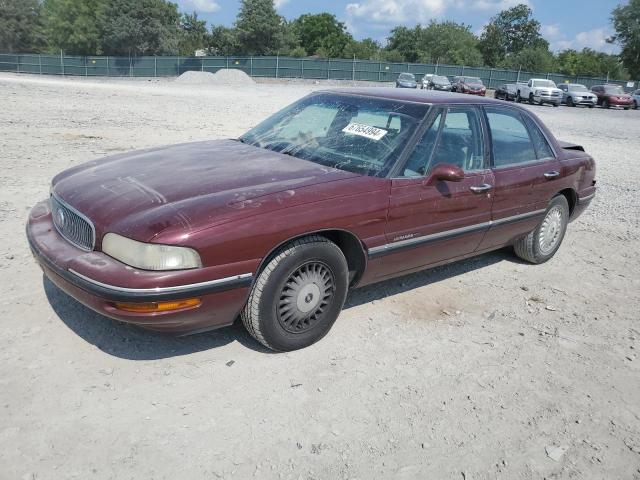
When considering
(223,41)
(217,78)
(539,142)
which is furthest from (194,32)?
(539,142)

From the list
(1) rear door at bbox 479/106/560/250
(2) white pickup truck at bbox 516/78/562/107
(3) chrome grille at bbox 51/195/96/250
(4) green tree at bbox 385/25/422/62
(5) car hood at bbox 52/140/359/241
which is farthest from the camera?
(4) green tree at bbox 385/25/422/62

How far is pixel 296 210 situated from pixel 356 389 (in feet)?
3.57

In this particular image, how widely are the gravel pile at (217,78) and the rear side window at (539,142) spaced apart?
41062 mm

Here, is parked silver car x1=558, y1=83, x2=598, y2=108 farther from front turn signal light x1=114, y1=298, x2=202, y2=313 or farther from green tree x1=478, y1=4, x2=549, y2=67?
green tree x1=478, y1=4, x2=549, y2=67

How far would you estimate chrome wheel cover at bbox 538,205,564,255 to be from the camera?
5.36m

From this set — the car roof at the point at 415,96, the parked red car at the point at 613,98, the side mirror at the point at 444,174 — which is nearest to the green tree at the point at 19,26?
the parked red car at the point at 613,98

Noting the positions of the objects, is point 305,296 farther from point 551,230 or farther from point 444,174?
point 551,230

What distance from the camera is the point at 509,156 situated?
4.71 meters

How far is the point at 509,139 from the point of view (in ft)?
15.7

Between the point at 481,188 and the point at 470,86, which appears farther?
the point at 470,86

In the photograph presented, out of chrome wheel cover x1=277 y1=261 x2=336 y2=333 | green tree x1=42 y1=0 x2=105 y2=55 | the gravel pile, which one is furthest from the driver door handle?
green tree x1=42 y1=0 x2=105 y2=55

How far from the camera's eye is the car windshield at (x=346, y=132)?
155 inches

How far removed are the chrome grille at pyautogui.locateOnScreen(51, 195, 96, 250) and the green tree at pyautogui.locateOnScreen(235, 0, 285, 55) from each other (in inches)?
2600

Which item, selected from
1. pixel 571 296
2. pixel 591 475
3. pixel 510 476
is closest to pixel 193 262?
pixel 510 476
